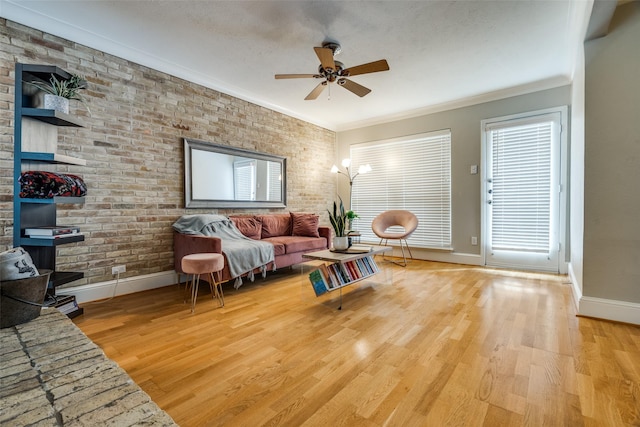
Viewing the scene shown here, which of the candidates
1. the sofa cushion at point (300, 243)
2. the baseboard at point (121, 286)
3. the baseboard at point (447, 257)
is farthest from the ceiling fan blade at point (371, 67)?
the baseboard at point (447, 257)

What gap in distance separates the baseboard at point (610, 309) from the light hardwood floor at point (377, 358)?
98 millimetres

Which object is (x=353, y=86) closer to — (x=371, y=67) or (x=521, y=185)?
(x=371, y=67)

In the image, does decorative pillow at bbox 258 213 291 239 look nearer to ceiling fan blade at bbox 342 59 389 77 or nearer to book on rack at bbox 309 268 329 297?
book on rack at bbox 309 268 329 297

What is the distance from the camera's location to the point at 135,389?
900mm

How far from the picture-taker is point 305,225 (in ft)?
15.1

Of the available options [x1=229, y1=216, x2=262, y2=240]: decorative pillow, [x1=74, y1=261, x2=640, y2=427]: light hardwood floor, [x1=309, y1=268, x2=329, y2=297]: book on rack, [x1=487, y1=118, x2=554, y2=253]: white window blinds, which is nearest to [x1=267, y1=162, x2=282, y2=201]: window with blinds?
[x1=229, y1=216, x2=262, y2=240]: decorative pillow

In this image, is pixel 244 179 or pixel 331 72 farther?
pixel 244 179

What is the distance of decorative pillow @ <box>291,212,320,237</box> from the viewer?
4.57 meters

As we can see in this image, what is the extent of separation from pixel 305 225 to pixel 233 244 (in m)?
1.49

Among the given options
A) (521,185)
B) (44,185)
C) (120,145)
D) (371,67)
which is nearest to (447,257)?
(521,185)

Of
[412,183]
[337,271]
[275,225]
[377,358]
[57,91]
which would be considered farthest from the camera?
[412,183]

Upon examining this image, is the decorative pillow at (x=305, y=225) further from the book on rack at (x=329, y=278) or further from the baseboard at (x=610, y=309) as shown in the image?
the baseboard at (x=610, y=309)

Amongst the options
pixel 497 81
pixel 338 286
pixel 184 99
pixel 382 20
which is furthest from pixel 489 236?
pixel 184 99

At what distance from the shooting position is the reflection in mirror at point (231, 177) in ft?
12.0
